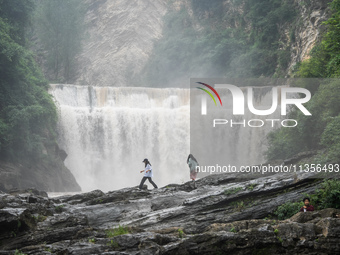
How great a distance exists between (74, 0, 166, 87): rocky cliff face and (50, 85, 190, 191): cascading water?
22892 mm

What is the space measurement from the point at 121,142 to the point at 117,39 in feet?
100

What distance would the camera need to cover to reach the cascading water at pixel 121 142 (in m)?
38.7

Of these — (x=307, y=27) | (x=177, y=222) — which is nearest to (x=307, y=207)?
(x=177, y=222)

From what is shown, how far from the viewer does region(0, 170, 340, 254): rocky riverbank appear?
12078 mm

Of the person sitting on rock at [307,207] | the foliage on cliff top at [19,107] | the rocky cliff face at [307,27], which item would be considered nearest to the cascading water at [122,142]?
the foliage on cliff top at [19,107]

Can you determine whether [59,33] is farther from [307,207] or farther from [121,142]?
[307,207]

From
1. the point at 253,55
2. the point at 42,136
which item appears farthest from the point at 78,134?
the point at 253,55

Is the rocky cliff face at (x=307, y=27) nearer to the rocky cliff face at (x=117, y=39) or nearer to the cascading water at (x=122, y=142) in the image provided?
the cascading water at (x=122, y=142)

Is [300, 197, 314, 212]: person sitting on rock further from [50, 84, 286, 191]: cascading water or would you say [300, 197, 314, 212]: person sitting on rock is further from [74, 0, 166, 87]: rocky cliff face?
[74, 0, 166, 87]: rocky cliff face

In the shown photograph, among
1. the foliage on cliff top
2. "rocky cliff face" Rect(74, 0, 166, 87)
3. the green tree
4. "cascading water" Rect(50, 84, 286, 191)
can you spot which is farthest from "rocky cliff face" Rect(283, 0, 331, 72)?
the green tree

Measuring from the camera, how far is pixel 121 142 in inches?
1543

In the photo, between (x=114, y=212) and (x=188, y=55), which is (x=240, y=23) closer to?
(x=188, y=55)

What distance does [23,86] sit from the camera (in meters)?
36.8

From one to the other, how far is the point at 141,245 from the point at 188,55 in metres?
47.9
